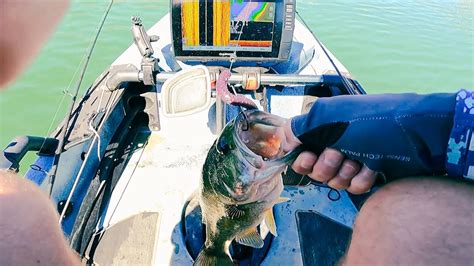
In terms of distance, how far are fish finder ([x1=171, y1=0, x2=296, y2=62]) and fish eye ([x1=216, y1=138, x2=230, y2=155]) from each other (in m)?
2.02

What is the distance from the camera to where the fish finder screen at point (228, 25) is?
11.7 feet

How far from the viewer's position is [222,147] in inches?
69.6

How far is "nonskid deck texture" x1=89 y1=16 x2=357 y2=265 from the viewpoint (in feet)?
8.52

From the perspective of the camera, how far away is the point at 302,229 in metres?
2.73

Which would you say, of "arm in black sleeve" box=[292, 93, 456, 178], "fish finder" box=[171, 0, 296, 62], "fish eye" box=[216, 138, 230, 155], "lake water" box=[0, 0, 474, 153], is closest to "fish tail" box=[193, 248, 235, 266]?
"fish eye" box=[216, 138, 230, 155]

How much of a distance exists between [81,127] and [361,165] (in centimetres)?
248

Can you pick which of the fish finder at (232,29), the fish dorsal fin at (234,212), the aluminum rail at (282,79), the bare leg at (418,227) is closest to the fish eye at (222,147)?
the fish dorsal fin at (234,212)

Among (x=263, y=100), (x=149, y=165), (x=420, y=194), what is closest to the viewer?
(x=420, y=194)

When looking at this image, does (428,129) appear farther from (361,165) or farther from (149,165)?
(149,165)

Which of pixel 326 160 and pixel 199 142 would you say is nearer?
pixel 326 160

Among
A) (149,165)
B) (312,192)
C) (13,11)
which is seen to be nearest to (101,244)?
(149,165)

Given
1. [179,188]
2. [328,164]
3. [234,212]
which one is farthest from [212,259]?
[328,164]

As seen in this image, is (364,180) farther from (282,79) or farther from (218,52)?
(218,52)

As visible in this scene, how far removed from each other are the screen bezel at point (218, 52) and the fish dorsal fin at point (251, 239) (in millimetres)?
1973
